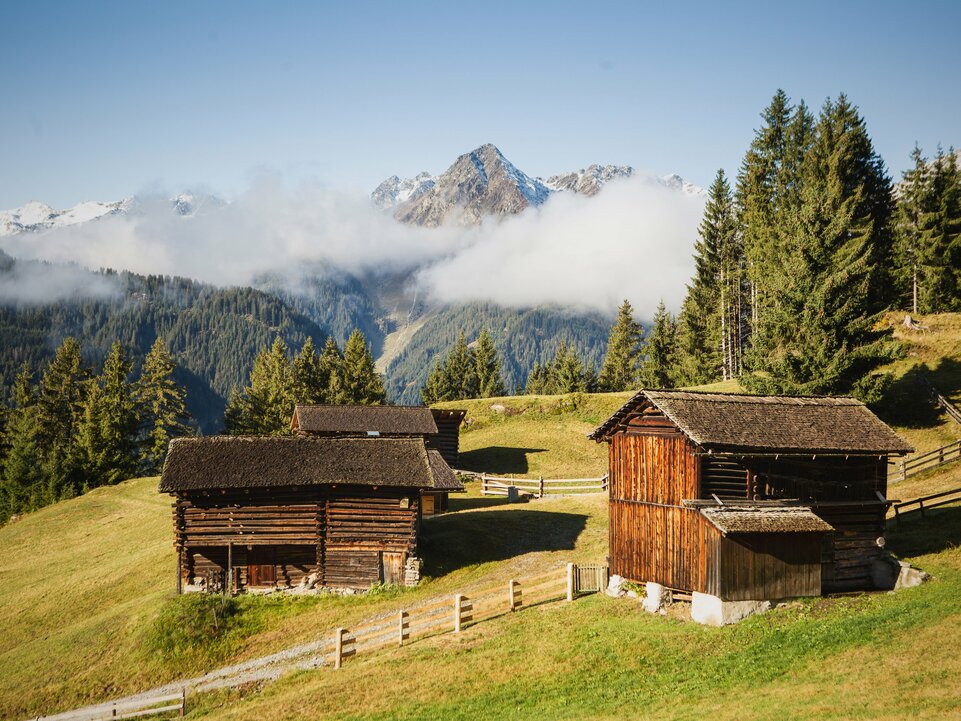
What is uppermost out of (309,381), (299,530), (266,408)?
(309,381)

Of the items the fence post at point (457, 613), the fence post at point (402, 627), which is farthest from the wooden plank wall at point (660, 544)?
the fence post at point (402, 627)

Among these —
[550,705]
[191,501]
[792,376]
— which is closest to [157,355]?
[191,501]

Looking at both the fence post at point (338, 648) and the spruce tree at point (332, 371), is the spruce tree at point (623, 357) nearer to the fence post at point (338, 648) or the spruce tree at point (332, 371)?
the spruce tree at point (332, 371)

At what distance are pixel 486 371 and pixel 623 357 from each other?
867 inches

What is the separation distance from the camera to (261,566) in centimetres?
3666

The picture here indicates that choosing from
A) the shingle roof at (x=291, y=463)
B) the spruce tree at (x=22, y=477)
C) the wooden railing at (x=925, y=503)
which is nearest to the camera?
the wooden railing at (x=925, y=503)

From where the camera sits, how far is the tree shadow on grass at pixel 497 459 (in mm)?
62250

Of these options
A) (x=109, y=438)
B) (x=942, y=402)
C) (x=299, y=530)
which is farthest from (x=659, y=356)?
(x=299, y=530)

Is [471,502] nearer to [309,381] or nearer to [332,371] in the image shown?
[332,371]

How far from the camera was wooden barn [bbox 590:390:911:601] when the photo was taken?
86.0 ft

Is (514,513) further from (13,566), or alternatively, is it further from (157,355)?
(157,355)

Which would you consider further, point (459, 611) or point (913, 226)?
point (913, 226)

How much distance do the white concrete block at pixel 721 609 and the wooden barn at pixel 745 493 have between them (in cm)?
22

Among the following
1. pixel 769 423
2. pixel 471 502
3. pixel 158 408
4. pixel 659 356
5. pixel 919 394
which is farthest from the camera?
pixel 659 356
